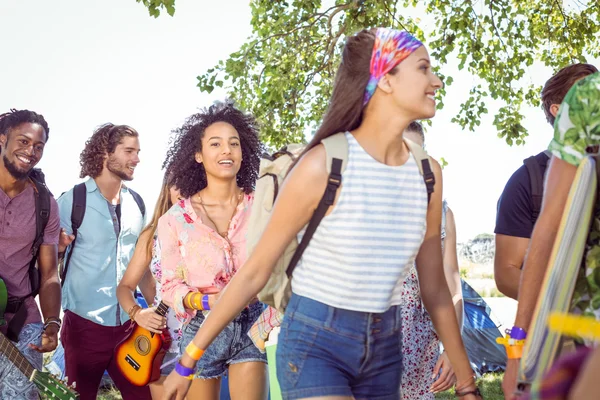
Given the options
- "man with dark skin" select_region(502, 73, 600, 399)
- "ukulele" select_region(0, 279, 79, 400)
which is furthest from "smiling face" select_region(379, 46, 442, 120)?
"ukulele" select_region(0, 279, 79, 400)

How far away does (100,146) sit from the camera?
767 cm

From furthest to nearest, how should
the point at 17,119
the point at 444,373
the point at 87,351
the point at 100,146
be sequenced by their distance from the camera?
Result: the point at 100,146, the point at 87,351, the point at 17,119, the point at 444,373

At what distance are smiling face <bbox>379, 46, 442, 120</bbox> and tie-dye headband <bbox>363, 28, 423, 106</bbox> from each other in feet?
0.07

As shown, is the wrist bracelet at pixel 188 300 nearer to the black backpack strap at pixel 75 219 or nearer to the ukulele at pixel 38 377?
the ukulele at pixel 38 377

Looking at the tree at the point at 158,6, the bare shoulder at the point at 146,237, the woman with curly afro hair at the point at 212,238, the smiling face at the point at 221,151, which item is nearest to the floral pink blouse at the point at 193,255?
the woman with curly afro hair at the point at 212,238

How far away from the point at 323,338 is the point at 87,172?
4944mm

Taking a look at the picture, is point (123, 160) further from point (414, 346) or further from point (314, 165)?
point (314, 165)

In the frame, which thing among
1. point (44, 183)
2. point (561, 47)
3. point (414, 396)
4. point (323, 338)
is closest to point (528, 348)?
point (323, 338)

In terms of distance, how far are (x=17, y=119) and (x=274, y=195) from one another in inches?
134

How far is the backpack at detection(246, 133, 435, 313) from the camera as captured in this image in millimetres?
3086

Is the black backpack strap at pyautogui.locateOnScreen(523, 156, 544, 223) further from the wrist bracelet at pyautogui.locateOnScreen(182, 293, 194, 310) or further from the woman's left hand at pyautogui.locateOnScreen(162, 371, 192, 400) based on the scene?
the woman's left hand at pyautogui.locateOnScreen(162, 371, 192, 400)

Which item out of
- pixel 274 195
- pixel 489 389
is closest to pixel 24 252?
pixel 274 195

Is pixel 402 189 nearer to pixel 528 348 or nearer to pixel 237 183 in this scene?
pixel 528 348

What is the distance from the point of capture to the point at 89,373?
665 cm
